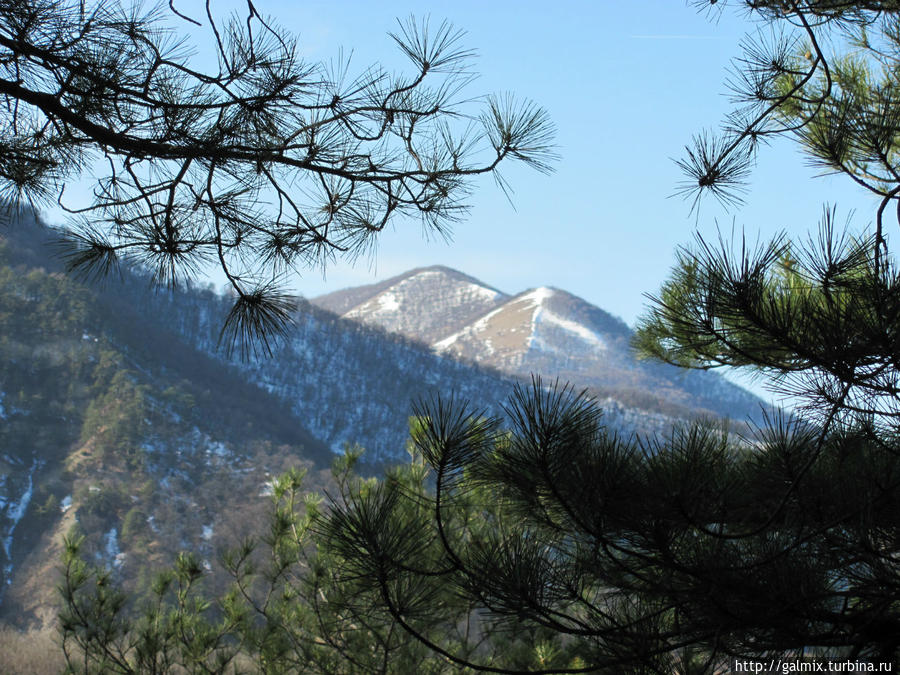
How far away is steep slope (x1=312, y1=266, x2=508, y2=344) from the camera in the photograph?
103500mm

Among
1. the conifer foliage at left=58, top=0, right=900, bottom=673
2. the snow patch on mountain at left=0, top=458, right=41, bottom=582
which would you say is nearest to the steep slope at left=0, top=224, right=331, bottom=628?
the snow patch on mountain at left=0, top=458, right=41, bottom=582

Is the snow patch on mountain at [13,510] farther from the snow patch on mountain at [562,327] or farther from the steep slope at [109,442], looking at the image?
A: the snow patch on mountain at [562,327]

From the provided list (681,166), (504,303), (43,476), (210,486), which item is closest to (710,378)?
(504,303)

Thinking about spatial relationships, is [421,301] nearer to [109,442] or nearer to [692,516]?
[109,442]

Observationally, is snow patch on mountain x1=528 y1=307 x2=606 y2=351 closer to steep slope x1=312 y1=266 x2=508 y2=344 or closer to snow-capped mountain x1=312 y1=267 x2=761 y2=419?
snow-capped mountain x1=312 y1=267 x2=761 y2=419

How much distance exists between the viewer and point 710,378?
8019 cm

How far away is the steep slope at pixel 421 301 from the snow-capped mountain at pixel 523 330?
15 cm

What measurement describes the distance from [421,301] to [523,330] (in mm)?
21120

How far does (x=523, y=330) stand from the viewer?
310 feet

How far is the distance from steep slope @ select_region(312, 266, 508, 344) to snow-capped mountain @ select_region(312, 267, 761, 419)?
145 mm

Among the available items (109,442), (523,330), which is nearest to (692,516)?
(109,442)

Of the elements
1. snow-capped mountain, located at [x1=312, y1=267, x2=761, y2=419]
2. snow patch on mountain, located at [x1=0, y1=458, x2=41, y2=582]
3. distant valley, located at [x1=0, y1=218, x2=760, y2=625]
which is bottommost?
snow patch on mountain, located at [x1=0, y1=458, x2=41, y2=582]

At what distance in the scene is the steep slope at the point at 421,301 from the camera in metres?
104

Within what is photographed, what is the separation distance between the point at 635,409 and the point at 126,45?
159 feet
